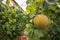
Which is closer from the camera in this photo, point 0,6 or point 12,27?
point 0,6

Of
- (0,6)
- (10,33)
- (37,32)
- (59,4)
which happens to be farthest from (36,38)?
(10,33)

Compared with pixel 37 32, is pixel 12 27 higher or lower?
lower

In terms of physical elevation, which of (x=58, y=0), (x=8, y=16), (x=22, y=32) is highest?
(x=58, y=0)

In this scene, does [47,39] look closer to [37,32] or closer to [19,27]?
[37,32]

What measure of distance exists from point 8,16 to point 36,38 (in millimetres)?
2619

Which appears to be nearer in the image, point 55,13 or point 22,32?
point 55,13

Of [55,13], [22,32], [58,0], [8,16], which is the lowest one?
[22,32]

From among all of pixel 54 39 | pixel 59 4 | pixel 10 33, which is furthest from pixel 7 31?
pixel 59 4

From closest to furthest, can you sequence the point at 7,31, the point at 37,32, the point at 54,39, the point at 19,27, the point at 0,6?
the point at 37,32 → the point at 54,39 → the point at 0,6 → the point at 7,31 → the point at 19,27

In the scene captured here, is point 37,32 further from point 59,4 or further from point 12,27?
point 12,27

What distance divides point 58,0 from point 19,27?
3028mm

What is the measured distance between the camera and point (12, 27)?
13.4 feet

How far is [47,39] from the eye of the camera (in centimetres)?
171

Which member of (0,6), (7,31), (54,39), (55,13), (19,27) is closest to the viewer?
(55,13)
